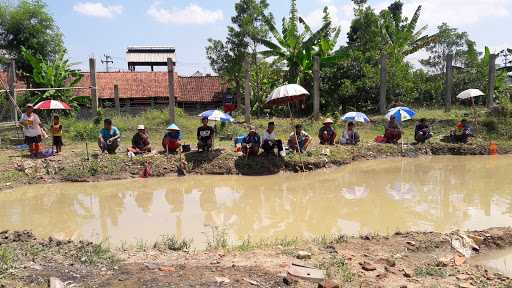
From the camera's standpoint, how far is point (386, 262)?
18.6 ft

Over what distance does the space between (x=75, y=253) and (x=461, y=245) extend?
4822 mm

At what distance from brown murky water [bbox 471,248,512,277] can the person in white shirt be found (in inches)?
396

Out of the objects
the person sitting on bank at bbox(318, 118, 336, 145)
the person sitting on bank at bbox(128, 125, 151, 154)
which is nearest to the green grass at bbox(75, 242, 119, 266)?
the person sitting on bank at bbox(128, 125, 151, 154)

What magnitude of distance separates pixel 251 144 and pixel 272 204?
2908mm

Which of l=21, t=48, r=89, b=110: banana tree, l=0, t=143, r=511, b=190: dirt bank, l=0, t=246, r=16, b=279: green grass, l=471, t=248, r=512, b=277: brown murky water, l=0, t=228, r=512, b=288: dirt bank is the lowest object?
l=471, t=248, r=512, b=277: brown murky water

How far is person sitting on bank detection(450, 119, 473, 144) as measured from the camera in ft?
46.5

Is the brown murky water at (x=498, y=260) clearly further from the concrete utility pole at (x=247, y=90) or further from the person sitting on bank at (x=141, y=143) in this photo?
the concrete utility pole at (x=247, y=90)

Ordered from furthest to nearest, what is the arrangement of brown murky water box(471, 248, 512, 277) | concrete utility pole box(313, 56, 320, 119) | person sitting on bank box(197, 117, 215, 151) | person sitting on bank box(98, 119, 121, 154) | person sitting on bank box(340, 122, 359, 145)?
concrete utility pole box(313, 56, 320, 119) → person sitting on bank box(340, 122, 359, 145) → person sitting on bank box(98, 119, 121, 154) → person sitting on bank box(197, 117, 215, 151) → brown murky water box(471, 248, 512, 277)

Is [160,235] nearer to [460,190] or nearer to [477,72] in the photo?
[460,190]

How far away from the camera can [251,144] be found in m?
12.0

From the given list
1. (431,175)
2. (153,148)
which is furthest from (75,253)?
(431,175)

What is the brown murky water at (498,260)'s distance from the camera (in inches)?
233

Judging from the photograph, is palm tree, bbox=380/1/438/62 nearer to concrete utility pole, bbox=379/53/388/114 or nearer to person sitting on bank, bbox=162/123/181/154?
concrete utility pole, bbox=379/53/388/114

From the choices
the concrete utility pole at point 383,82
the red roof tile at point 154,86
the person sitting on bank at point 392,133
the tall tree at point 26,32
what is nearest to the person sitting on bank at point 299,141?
the person sitting on bank at point 392,133
